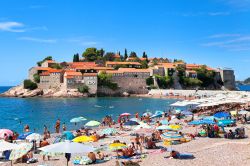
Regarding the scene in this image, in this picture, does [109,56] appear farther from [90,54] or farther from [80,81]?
[80,81]

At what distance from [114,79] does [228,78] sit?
40274 mm

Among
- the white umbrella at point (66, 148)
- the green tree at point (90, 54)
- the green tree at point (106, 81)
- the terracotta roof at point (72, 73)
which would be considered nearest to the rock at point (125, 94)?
the green tree at point (106, 81)

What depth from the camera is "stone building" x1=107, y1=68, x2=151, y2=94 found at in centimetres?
9562

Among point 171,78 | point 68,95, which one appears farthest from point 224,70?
point 68,95

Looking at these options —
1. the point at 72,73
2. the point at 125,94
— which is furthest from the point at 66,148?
the point at 72,73

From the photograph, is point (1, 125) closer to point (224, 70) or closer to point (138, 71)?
point (138, 71)

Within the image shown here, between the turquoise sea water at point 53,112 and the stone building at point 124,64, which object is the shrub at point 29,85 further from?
the turquoise sea water at point 53,112

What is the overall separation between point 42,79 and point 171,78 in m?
36.9

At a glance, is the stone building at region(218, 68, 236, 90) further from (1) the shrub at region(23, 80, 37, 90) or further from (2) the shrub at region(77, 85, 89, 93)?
(1) the shrub at region(23, 80, 37, 90)

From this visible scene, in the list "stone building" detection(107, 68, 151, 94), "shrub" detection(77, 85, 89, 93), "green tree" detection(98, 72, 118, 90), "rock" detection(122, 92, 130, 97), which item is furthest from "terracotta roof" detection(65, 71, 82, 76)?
"rock" detection(122, 92, 130, 97)

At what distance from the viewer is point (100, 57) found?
12150 cm

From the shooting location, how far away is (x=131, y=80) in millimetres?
96562

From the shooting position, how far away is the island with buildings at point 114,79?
9144 centimetres

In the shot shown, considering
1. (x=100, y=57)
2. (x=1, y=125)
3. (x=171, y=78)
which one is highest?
(x=100, y=57)
